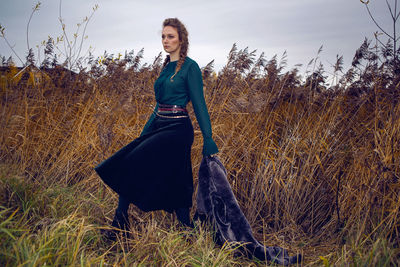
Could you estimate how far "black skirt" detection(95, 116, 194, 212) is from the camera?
91.4 inches

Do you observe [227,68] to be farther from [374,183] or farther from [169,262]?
[169,262]

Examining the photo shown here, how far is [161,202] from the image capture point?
238 centimetres

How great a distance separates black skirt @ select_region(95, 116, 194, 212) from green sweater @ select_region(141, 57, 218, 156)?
15cm

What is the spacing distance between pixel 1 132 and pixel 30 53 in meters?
1.25

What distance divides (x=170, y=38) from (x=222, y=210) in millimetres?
1440

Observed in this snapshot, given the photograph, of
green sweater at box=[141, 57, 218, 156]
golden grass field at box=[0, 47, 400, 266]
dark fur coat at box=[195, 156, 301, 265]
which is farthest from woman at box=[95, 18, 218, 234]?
golden grass field at box=[0, 47, 400, 266]

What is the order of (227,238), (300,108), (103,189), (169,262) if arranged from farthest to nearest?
(300,108) → (103,189) → (227,238) → (169,262)

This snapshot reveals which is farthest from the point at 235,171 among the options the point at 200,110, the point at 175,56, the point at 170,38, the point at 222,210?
the point at 170,38

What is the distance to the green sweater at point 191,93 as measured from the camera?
240 cm

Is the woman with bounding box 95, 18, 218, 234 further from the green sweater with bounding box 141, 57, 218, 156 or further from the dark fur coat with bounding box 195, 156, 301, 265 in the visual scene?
the dark fur coat with bounding box 195, 156, 301, 265

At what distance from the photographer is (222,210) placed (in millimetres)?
2416

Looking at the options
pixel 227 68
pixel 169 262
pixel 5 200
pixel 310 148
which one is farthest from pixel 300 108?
pixel 5 200

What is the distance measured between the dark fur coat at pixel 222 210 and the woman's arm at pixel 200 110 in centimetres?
10

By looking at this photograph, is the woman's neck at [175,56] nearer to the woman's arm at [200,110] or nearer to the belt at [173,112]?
the woman's arm at [200,110]
